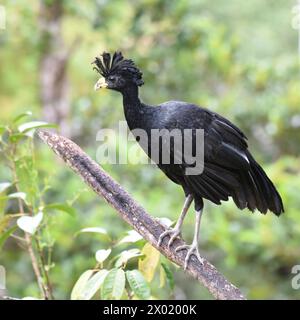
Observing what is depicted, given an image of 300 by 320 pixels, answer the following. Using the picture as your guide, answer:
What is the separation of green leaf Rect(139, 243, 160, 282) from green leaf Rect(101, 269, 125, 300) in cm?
34

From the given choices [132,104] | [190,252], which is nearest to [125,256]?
[190,252]

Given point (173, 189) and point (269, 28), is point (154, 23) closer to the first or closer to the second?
point (173, 189)

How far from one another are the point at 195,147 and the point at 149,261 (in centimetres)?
64

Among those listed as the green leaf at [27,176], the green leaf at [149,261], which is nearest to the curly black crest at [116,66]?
the green leaf at [27,176]

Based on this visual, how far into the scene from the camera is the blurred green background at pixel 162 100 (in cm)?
573

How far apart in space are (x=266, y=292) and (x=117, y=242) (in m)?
3.38

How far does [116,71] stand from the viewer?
11.0 feet

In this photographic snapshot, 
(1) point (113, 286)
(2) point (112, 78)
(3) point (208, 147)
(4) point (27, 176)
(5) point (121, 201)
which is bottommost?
(1) point (113, 286)

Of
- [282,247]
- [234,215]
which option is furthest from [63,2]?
[282,247]

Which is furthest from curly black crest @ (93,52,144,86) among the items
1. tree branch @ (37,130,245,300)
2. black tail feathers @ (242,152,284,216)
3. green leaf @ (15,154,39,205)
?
black tail feathers @ (242,152,284,216)

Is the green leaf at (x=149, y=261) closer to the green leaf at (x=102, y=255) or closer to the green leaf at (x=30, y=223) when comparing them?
the green leaf at (x=102, y=255)

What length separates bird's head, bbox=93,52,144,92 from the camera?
335 cm

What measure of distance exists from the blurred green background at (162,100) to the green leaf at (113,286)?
249 centimetres

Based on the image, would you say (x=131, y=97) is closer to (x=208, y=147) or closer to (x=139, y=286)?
(x=208, y=147)
